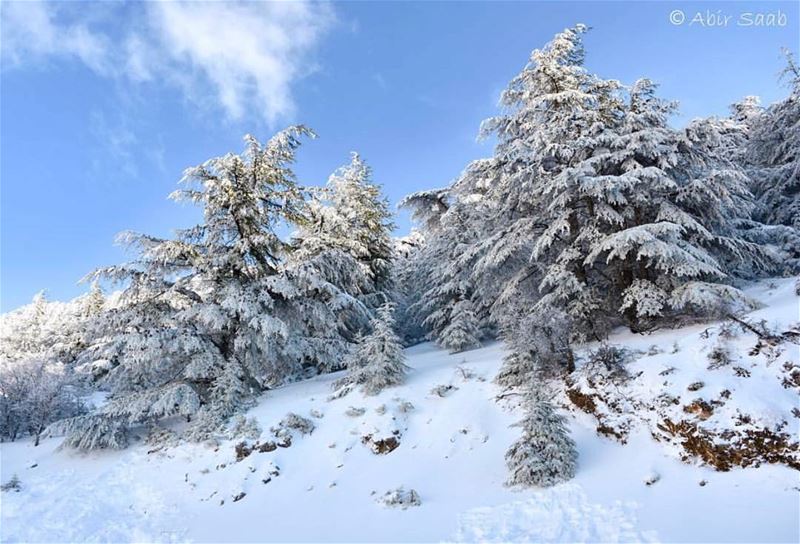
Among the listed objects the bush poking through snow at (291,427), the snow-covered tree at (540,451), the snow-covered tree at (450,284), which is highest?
the snow-covered tree at (450,284)

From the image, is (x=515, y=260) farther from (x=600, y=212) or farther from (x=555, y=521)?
(x=555, y=521)

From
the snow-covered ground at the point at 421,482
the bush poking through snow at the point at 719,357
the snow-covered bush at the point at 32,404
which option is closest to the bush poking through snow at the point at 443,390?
the snow-covered ground at the point at 421,482

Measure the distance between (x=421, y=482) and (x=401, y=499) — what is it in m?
0.72

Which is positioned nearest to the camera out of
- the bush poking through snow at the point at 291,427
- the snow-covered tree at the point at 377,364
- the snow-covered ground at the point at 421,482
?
the snow-covered ground at the point at 421,482

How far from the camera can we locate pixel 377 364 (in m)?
11.8

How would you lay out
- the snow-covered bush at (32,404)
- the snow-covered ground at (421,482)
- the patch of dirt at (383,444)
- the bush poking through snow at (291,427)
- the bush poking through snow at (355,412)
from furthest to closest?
the snow-covered bush at (32,404), the bush poking through snow at (355,412), the bush poking through snow at (291,427), the patch of dirt at (383,444), the snow-covered ground at (421,482)

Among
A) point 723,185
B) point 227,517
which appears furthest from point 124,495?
point 723,185

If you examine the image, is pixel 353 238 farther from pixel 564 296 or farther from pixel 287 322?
pixel 564 296

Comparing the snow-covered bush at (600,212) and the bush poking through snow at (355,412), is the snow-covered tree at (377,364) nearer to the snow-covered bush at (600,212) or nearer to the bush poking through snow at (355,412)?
the bush poking through snow at (355,412)

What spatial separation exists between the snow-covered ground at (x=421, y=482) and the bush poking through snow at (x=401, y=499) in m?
0.13

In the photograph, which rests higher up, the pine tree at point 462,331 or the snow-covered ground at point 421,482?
the pine tree at point 462,331

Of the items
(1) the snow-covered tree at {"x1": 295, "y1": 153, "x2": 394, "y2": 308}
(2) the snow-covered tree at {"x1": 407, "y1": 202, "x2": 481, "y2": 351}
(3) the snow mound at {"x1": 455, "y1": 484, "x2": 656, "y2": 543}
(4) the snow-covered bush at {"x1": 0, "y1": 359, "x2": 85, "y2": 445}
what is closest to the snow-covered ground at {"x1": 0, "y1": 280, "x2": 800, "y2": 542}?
(3) the snow mound at {"x1": 455, "y1": 484, "x2": 656, "y2": 543}

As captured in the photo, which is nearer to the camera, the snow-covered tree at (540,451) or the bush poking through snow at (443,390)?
the snow-covered tree at (540,451)

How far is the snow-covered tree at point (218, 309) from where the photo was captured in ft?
37.2
